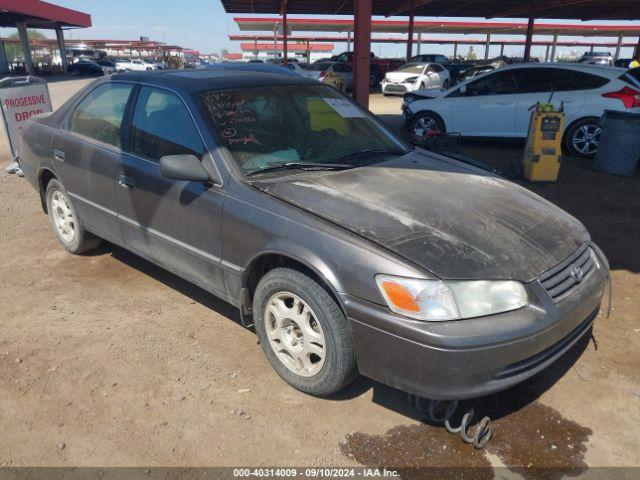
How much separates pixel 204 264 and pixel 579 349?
2459 millimetres

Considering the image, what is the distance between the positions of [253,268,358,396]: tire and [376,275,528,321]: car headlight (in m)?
0.32

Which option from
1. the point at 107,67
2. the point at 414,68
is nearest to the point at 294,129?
the point at 414,68

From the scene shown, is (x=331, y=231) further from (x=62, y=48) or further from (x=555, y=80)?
(x=62, y=48)

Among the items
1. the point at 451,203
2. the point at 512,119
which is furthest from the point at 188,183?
the point at 512,119

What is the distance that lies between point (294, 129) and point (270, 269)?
1.02 metres

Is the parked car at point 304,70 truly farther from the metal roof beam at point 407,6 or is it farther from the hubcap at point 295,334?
the hubcap at point 295,334

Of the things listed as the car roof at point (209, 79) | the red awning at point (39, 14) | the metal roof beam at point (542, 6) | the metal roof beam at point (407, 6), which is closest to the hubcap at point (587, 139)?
the car roof at point (209, 79)

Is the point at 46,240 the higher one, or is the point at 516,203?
the point at 516,203

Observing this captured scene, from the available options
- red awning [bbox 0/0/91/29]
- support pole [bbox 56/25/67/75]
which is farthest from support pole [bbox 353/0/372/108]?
support pole [bbox 56/25/67/75]

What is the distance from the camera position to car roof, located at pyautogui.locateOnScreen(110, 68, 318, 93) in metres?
3.33

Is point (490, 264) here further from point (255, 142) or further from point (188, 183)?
point (188, 183)

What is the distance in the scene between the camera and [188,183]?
3.09 m

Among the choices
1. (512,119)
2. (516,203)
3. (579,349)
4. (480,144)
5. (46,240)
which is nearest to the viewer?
(516,203)

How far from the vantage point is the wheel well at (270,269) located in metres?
2.51
